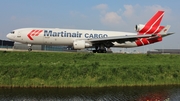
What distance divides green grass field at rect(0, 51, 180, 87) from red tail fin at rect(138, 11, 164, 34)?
47.2 ft

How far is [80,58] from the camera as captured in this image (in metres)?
31.1

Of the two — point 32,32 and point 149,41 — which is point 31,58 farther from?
point 149,41

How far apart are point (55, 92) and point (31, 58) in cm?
1012

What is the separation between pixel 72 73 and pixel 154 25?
83.6 ft

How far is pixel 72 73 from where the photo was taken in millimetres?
24359

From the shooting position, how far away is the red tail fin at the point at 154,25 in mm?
43156

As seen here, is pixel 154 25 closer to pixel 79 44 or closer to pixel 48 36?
pixel 79 44

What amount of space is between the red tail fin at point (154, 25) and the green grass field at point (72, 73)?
14.4 metres

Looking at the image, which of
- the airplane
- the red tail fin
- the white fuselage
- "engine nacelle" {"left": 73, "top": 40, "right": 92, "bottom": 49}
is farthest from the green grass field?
the red tail fin

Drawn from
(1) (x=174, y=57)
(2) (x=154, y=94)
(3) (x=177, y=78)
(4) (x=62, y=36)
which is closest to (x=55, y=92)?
(2) (x=154, y=94)

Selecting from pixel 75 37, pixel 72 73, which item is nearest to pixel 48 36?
pixel 75 37

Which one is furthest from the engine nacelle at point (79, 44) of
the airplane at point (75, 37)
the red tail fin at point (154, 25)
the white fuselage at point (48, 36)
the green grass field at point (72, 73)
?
the red tail fin at point (154, 25)

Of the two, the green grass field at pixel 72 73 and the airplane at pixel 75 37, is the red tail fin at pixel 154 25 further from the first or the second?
the green grass field at pixel 72 73

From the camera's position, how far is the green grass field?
23.0 metres
